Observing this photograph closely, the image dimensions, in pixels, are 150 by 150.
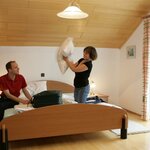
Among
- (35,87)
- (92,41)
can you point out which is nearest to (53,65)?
(35,87)

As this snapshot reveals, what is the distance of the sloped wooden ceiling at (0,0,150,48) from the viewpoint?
4.10 m

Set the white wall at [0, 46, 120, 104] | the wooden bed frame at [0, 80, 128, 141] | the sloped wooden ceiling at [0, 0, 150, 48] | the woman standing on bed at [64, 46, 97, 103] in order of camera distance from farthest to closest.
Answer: the white wall at [0, 46, 120, 104], the sloped wooden ceiling at [0, 0, 150, 48], the woman standing on bed at [64, 46, 97, 103], the wooden bed frame at [0, 80, 128, 141]

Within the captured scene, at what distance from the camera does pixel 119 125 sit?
11.3 feet

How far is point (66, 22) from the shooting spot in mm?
4660

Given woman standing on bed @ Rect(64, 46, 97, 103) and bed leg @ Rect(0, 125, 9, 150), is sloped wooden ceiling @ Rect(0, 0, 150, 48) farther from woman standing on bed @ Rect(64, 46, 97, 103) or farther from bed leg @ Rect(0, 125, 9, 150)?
bed leg @ Rect(0, 125, 9, 150)

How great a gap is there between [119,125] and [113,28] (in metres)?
2.41

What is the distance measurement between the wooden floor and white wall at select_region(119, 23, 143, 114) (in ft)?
5.24

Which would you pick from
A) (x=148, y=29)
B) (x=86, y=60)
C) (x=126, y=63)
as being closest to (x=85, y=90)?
(x=86, y=60)

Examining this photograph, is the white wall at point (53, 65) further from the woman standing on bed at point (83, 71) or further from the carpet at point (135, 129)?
the woman standing on bed at point (83, 71)

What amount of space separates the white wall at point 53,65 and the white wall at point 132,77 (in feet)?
0.62

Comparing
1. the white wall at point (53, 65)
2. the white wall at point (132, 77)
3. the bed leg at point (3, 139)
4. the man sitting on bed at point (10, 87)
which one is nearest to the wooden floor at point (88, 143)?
the bed leg at point (3, 139)

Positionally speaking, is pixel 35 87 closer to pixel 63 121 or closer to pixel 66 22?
pixel 66 22

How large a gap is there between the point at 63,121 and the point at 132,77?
274cm

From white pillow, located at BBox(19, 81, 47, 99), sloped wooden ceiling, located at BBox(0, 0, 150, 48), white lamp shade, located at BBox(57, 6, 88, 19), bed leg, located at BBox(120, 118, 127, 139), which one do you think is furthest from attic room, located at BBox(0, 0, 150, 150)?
white lamp shade, located at BBox(57, 6, 88, 19)
